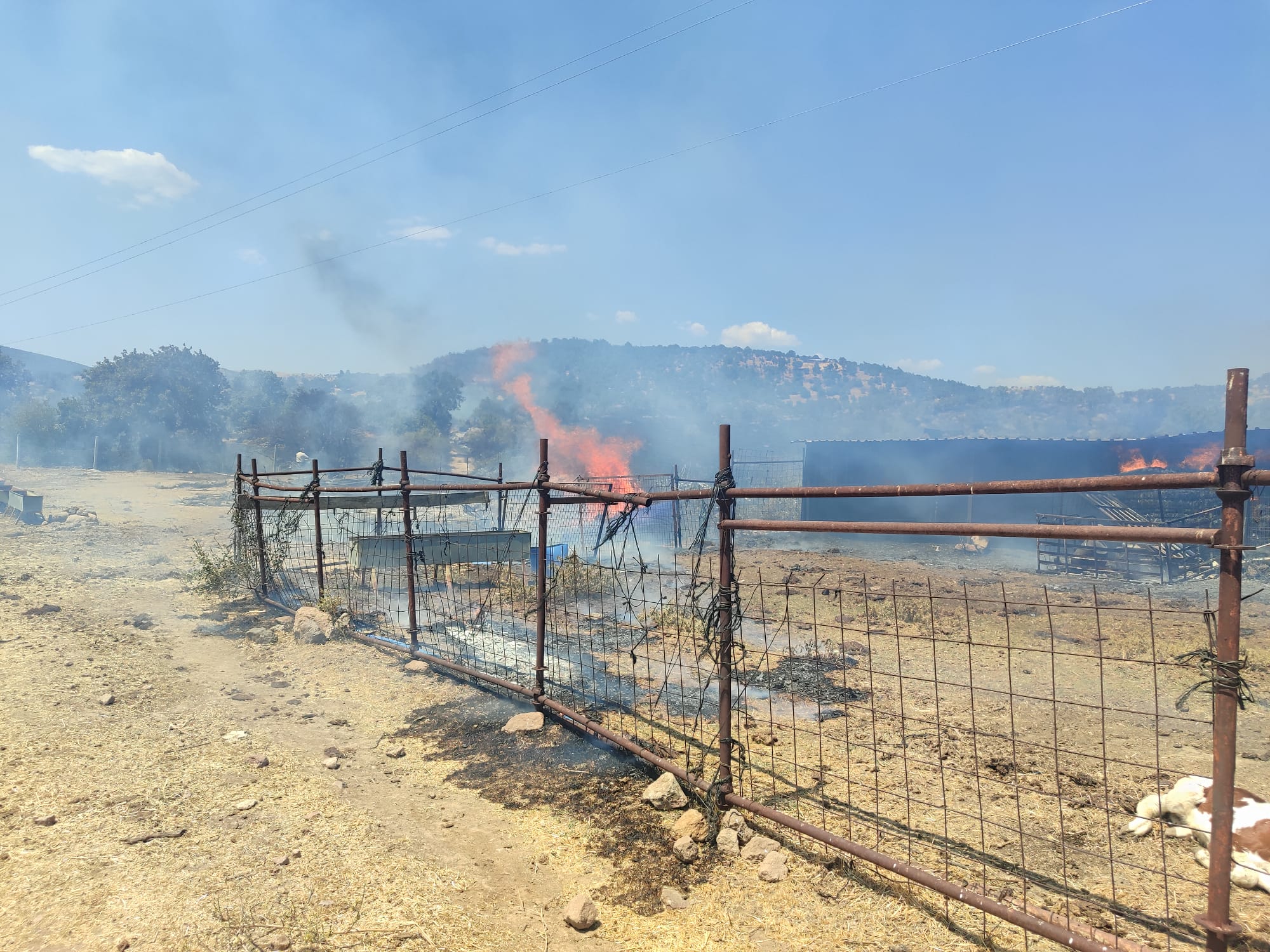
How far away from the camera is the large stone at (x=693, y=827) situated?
4.05m

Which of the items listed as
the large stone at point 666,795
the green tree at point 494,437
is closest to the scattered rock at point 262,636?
the large stone at point 666,795

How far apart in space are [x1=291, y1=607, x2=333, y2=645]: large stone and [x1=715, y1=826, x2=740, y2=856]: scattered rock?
21.1ft

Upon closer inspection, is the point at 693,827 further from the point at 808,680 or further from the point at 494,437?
the point at 494,437

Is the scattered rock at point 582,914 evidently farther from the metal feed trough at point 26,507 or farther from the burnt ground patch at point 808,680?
the metal feed trough at point 26,507

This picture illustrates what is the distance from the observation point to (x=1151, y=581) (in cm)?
1546

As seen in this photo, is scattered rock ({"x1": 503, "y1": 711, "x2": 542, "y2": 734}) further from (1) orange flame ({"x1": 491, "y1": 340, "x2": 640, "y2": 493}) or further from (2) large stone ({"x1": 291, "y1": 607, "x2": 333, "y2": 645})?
(1) orange flame ({"x1": 491, "y1": 340, "x2": 640, "y2": 493})

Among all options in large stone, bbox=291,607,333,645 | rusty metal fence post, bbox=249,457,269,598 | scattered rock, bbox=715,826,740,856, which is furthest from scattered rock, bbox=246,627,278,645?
scattered rock, bbox=715,826,740,856

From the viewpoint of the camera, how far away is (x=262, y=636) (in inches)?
350

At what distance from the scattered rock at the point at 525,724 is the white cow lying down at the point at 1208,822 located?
4169mm

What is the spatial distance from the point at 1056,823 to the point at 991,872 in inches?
36.3

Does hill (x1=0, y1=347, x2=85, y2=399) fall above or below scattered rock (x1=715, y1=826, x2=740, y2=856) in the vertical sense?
above

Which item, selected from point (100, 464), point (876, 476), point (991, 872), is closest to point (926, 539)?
point (876, 476)

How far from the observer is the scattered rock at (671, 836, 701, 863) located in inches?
152

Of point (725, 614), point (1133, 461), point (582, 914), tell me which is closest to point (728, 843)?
point (582, 914)
